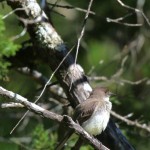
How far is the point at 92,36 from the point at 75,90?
355 centimetres

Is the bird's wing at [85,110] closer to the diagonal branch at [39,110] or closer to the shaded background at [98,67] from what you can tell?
the shaded background at [98,67]

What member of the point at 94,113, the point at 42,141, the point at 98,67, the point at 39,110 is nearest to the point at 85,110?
the point at 94,113

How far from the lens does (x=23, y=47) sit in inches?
310

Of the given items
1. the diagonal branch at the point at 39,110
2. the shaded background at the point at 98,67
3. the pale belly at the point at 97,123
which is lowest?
the shaded background at the point at 98,67

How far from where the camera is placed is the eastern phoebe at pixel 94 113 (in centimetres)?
702

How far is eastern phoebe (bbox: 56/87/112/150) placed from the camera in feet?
23.0

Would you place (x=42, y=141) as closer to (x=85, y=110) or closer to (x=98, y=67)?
(x=85, y=110)

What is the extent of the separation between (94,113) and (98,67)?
116 inches

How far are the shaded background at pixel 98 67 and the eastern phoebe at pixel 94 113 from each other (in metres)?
0.26

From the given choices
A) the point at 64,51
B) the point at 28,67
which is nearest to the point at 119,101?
the point at 28,67

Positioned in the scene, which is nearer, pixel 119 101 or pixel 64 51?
pixel 64 51

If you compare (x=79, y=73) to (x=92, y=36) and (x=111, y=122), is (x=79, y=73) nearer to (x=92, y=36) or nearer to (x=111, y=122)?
(x=111, y=122)

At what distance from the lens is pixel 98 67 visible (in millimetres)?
10406

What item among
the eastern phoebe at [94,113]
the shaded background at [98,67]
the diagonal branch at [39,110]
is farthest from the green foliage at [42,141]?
the diagonal branch at [39,110]
